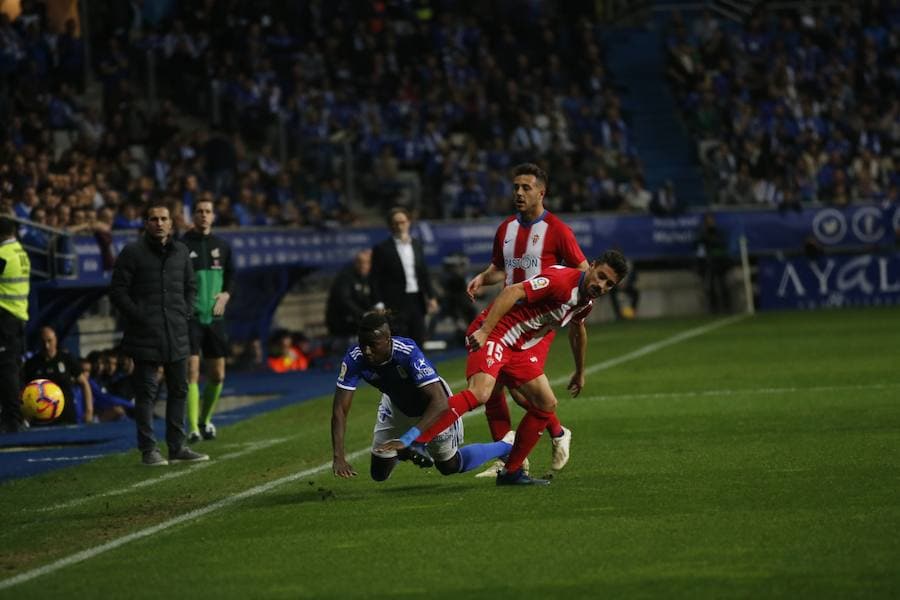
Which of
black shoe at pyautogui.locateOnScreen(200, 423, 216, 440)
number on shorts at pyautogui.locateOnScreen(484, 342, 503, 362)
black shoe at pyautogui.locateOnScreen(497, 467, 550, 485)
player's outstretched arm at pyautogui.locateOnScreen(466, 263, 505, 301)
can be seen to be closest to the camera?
number on shorts at pyautogui.locateOnScreen(484, 342, 503, 362)

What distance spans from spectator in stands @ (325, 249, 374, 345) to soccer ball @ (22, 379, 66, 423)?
8740mm

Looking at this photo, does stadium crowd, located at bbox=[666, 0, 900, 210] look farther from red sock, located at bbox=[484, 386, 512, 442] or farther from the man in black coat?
red sock, located at bbox=[484, 386, 512, 442]

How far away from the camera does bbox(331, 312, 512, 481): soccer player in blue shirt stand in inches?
371

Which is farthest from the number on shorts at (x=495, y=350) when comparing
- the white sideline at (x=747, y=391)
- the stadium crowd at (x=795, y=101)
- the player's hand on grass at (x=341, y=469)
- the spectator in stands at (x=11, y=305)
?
the stadium crowd at (x=795, y=101)

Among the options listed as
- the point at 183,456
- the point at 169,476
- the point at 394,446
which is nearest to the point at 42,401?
the point at 183,456

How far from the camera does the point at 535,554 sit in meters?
7.67

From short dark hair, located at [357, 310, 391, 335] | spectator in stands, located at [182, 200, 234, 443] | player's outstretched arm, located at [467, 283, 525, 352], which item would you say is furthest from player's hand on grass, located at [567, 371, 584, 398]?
spectator in stands, located at [182, 200, 234, 443]

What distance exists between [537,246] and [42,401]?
217 inches

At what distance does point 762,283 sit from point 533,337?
24522mm

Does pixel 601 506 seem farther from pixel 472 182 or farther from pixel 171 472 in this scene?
pixel 472 182

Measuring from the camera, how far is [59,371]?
16828mm

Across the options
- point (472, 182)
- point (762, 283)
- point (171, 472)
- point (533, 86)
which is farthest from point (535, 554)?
point (533, 86)

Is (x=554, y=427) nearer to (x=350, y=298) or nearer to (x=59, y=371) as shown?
(x=59, y=371)

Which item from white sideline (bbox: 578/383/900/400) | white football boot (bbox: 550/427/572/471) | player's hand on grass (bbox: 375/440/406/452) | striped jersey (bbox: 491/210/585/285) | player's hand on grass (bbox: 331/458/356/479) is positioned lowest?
white sideline (bbox: 578/383/900/400)
